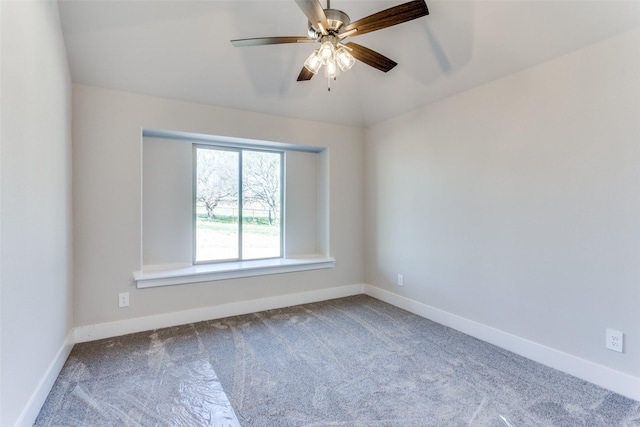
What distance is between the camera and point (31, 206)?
1.61 metres

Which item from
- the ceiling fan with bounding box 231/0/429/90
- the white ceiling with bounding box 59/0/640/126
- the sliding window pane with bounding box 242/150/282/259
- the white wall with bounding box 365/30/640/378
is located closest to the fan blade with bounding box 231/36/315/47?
the ceiling fan with bounding box 231/0/429/90

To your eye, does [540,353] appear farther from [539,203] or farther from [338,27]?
[338,27]

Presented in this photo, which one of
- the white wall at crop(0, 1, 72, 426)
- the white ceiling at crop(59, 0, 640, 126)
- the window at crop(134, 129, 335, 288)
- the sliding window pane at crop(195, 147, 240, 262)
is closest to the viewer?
the white wall at crop(0, 1, 72, 426)

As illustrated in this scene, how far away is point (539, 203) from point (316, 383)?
2.11 m

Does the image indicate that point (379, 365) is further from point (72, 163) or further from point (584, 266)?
point (72, 163)

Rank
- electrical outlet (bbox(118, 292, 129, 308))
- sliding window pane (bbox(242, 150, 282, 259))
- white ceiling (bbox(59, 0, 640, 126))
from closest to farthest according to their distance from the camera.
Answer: white ceiling (bbox(59, 0, 640, 126))
electrical outlet (bbox(118, 292, 129, 308))
sliding window pane (bbox(242, 150, 282, 259))

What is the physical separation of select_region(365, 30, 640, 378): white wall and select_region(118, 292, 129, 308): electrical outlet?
286cm

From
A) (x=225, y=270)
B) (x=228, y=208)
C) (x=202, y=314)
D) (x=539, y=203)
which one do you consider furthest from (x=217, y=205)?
(x=539, y=203)

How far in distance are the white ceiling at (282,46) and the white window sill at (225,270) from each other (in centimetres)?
175

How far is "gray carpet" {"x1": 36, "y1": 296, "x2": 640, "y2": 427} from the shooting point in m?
1.66

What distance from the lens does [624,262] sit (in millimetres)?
1860

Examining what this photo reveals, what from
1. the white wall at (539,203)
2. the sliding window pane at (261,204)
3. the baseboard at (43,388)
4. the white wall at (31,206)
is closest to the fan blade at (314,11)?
the white wall at (31,206)

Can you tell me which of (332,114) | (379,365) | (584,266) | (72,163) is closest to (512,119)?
(584,266)

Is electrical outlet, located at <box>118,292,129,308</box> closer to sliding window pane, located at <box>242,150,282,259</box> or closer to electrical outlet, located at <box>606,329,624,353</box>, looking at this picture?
sliding window pane, located at <box>242,150,282,259</box>
